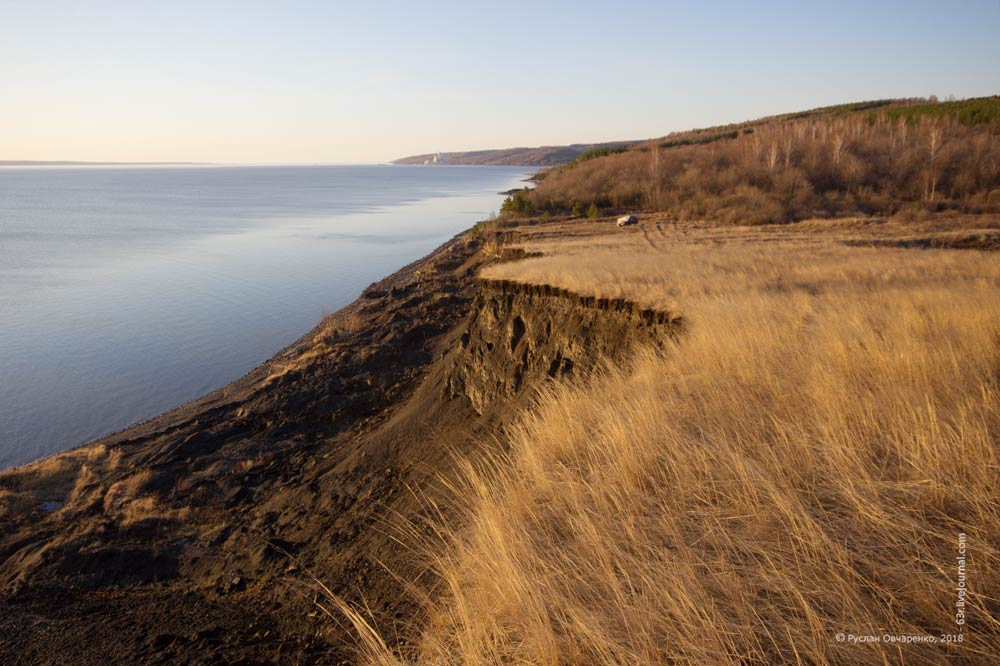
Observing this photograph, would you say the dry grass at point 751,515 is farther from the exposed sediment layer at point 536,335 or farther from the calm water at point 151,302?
the calm water at point 151,302

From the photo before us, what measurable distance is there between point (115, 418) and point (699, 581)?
2045cm

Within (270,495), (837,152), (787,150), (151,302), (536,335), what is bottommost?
(270,495)

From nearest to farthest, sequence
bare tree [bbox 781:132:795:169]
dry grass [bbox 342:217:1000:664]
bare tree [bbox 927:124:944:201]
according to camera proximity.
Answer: dry grass [bbox 342:217:1000:664] → bare tree [bbox 927:124:944:201] → bare tree [bbox 781:132:795:169]

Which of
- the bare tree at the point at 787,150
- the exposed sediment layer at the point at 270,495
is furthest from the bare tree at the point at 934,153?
the exposed sediment layer at the point at 270,495

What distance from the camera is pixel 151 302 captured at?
Answer: 3145 centimetres

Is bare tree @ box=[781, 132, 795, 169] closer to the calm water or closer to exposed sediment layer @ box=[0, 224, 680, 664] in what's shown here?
the calm water

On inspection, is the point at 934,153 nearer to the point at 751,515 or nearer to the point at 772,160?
the point at 772,160

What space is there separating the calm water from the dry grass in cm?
1791

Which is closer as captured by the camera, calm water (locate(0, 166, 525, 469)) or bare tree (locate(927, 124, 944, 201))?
calm water (locate(0, 166, 525, 469))

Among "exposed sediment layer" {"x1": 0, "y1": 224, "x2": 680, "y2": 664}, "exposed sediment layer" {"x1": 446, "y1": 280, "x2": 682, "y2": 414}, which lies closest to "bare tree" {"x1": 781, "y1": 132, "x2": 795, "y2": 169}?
"exposed sediment layer" {"x1": 0, "y1": 224, "x2": 680, "y2": 664}

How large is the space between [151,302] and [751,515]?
35005mm

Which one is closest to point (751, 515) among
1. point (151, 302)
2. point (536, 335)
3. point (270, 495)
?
point (536, 335)

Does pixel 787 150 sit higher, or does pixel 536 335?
pixel 787 150

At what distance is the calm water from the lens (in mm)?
19406
